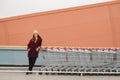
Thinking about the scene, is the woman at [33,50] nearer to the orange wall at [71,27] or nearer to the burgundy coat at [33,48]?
the burgundy coat at [33,48]

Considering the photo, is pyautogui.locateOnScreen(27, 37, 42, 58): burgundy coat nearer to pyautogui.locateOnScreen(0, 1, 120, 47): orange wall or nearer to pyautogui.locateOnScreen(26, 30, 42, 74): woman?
pyautogui.locateOnScreen(26, 30, 42, 74): woman

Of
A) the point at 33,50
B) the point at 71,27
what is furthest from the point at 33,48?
the point at 71,27

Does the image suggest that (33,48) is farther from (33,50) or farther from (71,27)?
(71,27)

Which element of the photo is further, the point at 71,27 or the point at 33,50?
the point at 71,27

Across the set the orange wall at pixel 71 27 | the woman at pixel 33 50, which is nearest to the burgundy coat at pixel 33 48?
the woman at pixel 33 50

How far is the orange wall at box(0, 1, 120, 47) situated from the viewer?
524 inches

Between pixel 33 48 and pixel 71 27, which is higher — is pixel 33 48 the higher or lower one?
the lower one

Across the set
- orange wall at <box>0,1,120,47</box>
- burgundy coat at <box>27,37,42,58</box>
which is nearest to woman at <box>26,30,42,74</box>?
burgundy coat at <box>27,37,42,58</box>

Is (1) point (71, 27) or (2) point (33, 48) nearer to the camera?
(2) point (33, 48)

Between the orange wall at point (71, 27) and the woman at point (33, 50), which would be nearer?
the woman at point (33, 50)

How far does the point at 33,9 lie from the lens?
14.3 meters

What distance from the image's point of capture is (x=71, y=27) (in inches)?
545

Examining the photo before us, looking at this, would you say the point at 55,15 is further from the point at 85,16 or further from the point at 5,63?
the point at 5,63

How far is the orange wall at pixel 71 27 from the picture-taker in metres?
13.3
